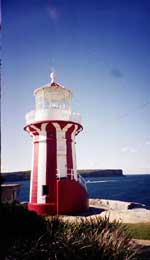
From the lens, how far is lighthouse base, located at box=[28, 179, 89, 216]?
1568 centimetres

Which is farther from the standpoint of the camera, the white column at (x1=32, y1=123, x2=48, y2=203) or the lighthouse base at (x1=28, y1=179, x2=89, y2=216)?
the white column at (x1=32, y1=123, x2=48, y2=203)

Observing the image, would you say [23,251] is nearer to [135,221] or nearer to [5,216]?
[5,216]

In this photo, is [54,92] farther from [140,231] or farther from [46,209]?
[140,231]

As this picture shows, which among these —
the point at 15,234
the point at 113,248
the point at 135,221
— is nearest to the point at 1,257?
the point at 15,234

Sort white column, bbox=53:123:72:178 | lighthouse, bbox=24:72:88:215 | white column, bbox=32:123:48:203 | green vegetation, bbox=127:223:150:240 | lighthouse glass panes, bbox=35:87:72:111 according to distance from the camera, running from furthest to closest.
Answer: lighthouse glass panes, bbox=35:87:72:111, white column, bbox=53:123:72:178, white column, bbox=32:123:48:203, lighthouse, bbox=24:72:88:215, green vegetation, bbox=127:223:150:240

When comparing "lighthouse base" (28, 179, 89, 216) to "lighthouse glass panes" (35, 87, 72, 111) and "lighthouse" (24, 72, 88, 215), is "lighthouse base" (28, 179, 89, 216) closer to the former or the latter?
"lighthouse" (24, 72, 88, 215)

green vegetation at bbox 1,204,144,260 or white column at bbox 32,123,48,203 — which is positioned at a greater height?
white column at bbox 32,123,48,203

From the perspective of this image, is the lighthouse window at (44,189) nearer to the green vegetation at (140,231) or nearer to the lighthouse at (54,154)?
the lighthouse at (54,154)

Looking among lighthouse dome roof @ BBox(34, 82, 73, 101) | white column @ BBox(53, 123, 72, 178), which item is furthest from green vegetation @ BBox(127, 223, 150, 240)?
lighthouse dome roof @ BBox(34, 82, 73, 101)

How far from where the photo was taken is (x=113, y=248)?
6.00 metres

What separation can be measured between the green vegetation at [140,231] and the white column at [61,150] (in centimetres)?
532

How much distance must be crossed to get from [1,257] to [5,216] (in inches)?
54.2

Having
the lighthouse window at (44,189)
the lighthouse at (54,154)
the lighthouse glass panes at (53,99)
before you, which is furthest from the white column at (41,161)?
the lighthouse glass panes at (53,99)

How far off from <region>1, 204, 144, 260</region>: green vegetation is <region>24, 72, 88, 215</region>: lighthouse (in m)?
8.59
